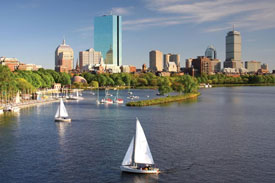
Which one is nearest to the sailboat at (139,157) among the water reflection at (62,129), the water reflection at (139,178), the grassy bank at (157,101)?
the water reflection at (139,178)

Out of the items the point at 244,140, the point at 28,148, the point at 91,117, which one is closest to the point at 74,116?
the point at 91,117

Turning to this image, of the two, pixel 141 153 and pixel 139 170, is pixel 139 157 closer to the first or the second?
pixel 141 153

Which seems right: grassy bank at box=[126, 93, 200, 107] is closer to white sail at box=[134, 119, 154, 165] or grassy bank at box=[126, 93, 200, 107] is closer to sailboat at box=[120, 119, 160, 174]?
sailboat at box=[120, 119, 160, 174]

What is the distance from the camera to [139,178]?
44719mm

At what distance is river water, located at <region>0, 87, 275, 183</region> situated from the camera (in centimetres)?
4584

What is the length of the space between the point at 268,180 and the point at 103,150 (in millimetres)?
25130

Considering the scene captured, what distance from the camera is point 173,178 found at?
44.7 m

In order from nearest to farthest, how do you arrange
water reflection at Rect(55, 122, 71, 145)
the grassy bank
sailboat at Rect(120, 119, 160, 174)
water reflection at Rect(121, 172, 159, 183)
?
water reflection at Rect(121, 172, 159, 183) < sailboat at Rect(120, 119, 160, 174) < water reflection at Rect(55, 122, 71, 145) < the grassy bank

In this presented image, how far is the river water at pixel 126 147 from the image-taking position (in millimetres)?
45844

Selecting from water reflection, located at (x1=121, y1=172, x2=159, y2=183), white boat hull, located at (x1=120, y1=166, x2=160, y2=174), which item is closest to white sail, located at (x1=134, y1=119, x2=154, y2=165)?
white boat hull, located at (x1=120, y1=166, x2=160, y2=174)

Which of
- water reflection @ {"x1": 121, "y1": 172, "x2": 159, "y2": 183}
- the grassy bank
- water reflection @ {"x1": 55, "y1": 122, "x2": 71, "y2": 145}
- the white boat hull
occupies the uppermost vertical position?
the grassy bank

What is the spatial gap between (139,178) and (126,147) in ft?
50.9

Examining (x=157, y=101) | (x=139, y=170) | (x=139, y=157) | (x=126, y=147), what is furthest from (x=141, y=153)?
(x=157, y=101)

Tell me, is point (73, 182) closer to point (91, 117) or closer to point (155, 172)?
point (155, 172)
